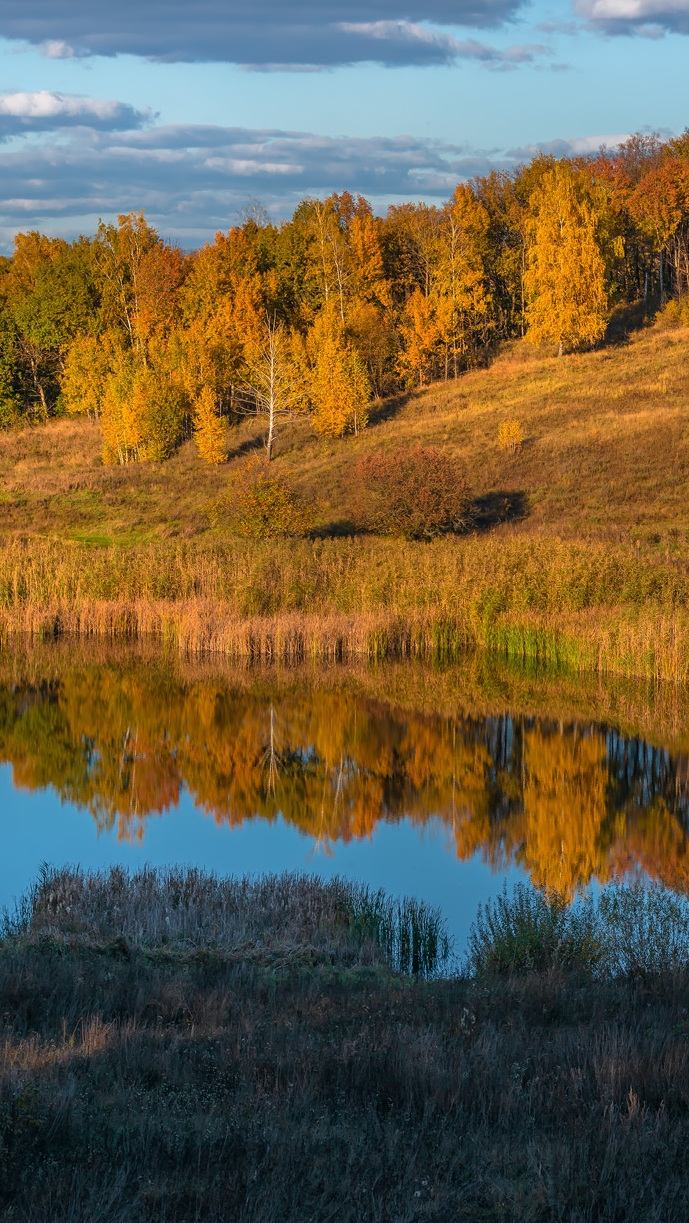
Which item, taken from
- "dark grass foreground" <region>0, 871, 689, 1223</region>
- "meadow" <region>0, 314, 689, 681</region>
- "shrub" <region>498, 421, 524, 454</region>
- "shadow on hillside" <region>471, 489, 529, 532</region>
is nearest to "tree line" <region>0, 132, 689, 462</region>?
"meadow" <region>0, 314, 689, 681</region>

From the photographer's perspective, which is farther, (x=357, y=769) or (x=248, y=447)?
(x=248, y=447)

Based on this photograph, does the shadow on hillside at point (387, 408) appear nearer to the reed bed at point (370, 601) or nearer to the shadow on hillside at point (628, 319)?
the shadow on hillside at point (628, 319)

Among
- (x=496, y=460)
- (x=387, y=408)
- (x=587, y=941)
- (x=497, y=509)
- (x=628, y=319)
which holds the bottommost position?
(x=587, y=941)

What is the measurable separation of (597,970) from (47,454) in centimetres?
5516

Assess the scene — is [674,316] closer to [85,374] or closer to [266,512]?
[85,374]

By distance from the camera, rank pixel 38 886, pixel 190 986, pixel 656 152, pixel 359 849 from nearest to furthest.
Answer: pixel 190 986, pixel 38 886, pixel 359 849, pixel 656 152

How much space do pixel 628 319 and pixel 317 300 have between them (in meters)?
20.6

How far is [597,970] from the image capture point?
8250 mm

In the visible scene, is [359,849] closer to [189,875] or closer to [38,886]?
[189,875]

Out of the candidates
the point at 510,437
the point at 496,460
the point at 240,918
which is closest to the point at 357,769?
the point at 240,918

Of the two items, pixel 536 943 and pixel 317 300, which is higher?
pixel 317 300

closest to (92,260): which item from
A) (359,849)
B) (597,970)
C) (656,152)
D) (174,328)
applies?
(174,328)

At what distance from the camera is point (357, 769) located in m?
17.9

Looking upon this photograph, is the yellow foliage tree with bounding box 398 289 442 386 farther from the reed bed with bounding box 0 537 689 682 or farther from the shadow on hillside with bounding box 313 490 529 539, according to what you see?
the reed bed with bounding box 0 537 689 682
